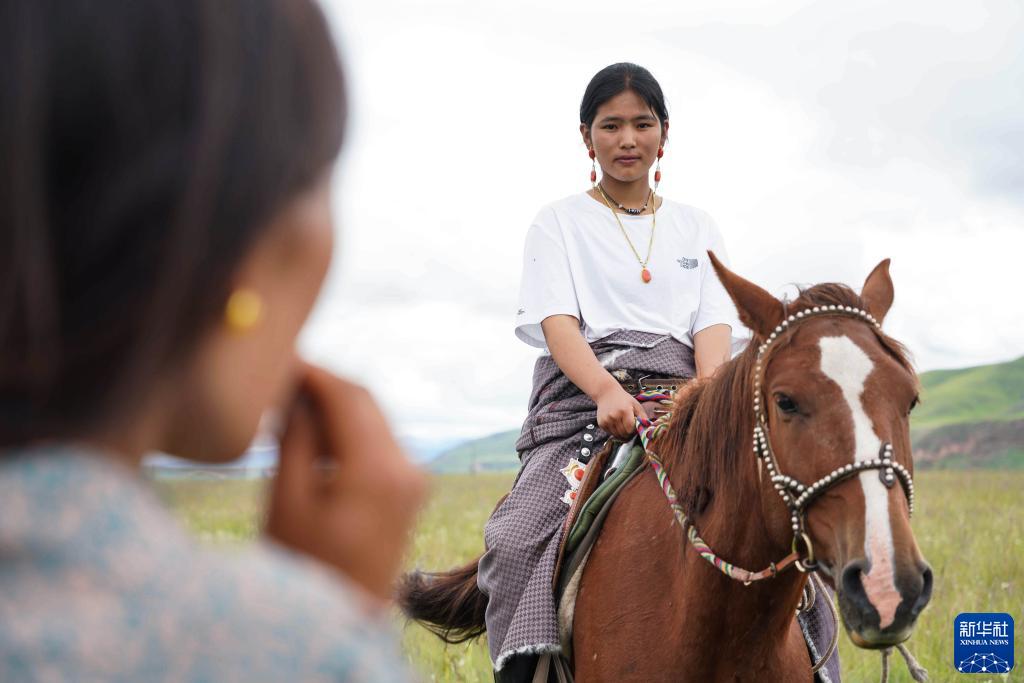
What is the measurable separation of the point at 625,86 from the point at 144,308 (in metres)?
3.99

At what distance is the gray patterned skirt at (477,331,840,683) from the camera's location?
365 centimetres

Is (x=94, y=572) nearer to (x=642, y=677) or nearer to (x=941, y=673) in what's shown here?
(x=642, y=677)

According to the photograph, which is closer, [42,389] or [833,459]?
[42,389]

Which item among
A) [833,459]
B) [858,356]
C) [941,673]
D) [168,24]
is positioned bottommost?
[941,673]

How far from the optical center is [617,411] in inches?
147

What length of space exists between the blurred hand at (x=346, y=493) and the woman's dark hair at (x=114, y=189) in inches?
8.2

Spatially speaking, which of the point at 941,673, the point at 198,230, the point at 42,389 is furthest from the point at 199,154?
the point at 941,673

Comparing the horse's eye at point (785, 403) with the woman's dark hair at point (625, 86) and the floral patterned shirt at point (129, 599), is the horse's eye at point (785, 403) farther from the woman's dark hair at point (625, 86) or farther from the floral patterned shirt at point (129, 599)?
the floral patterned shirt at point (129, 599)

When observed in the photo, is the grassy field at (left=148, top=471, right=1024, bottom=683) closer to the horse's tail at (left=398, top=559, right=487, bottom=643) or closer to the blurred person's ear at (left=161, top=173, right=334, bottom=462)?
the blurred person's ear at (left=161, top=173, right=334, bottom=462)

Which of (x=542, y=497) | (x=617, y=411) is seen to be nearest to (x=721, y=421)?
(x=617, y=411)

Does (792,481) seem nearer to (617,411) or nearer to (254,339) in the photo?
(617,411)

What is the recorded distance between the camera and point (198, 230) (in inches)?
25.9

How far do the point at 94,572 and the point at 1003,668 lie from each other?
669 cm
